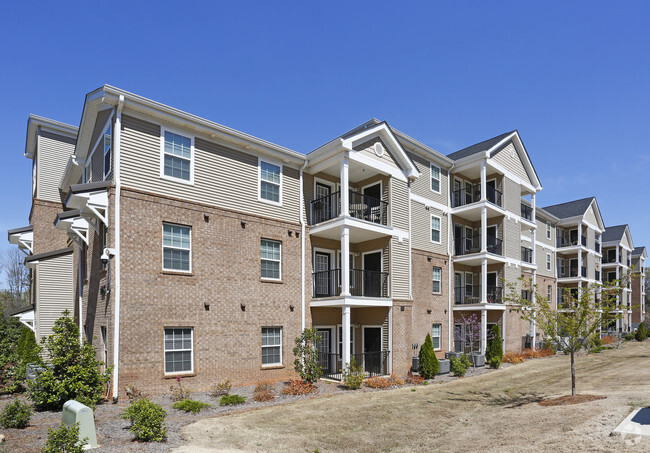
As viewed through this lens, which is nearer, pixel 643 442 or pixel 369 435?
pixel 643 442

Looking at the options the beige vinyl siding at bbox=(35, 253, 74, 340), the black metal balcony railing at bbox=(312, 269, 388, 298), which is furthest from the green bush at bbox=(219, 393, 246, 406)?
the beige vinyl siding at bbox=(35, 253, 74, 340)

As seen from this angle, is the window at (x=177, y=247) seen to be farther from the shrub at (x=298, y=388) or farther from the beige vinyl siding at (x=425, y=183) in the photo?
the beige vinyl siding at (x=425, y=183)

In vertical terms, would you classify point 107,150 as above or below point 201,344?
above

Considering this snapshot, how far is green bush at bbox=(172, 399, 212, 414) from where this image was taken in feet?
40.2

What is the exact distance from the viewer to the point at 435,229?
80.9ft

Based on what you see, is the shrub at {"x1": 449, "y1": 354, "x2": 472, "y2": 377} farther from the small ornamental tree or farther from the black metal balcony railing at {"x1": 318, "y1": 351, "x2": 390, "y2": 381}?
the small ornamental tree

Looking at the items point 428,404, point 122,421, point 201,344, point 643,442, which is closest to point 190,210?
point 201,344

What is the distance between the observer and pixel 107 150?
15188 mm

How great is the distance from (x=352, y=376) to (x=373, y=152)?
9.66 meters

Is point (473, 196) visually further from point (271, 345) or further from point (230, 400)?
point (230, 400)

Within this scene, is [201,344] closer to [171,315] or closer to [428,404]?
[171,315]

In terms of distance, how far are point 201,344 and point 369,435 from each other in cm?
701

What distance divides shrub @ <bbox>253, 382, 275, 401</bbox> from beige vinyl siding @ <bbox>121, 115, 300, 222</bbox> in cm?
655

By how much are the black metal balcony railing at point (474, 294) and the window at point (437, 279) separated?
2.36 m
